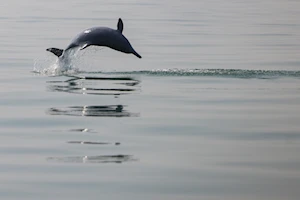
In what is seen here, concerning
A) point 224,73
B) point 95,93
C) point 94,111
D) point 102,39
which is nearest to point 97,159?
point 94,111

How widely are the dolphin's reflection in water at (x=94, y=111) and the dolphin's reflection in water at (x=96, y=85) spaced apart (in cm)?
174

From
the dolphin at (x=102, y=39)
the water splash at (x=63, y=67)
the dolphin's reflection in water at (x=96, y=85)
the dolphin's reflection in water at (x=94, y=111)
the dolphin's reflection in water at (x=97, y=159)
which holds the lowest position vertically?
the dolphin's reflection in water at (x=97, y=159)

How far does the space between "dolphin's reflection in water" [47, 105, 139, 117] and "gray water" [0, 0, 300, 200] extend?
0.05 ft

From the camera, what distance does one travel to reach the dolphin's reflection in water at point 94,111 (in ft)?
54.1

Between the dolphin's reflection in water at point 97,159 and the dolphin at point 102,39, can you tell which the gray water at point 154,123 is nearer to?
the dolphin's reflection in water at point 97,159

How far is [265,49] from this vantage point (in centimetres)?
2945

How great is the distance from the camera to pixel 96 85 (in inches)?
800

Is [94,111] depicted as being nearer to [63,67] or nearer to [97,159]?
[97,159]

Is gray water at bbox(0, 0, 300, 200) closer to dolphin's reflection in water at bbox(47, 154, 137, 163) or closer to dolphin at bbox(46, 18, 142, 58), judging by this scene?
dolphin's reflection in water at bbox(47, 154, 137, 163)

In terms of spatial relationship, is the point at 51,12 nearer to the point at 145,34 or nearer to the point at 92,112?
the point at 145,34

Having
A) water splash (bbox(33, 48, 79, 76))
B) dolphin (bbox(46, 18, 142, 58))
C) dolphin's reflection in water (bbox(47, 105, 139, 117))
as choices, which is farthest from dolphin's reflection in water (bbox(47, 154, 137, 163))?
water splash (bbox(33, 48, 79, 76))

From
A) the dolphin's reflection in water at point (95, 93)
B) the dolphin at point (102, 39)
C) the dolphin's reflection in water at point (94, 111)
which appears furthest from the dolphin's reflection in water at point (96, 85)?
the dolphin's reflection in water at point (94, 111)

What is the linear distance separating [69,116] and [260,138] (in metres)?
3.30

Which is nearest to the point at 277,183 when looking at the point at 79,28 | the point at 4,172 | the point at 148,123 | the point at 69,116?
the point at 4,172
